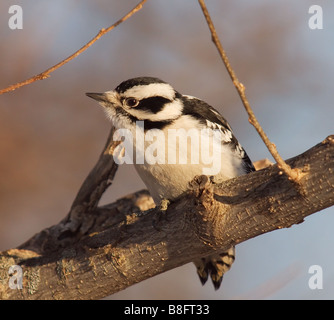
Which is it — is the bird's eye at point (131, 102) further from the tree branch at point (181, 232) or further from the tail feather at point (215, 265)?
the tail feather at point (215, 265)

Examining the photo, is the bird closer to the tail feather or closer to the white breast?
the white breast

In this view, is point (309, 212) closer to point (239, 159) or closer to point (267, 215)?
point (267, 215)

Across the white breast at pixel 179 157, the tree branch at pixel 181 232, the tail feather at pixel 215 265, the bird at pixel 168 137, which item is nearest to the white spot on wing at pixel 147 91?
the bird at pixel 168 137

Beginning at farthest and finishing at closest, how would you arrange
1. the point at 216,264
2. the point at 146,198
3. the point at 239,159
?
the point at 146,198 → the point at 216,264 → the point at 239,159

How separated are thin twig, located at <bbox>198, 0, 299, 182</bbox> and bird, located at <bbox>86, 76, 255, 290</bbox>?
99 cm

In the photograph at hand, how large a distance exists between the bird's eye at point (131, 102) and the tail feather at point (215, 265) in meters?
1.39

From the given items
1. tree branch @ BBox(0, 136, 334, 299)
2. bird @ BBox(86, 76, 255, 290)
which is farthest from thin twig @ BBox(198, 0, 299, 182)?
bird @ BBox(86, 76, 255, 290)

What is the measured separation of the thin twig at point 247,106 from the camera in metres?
2.32

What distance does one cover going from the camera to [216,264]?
4691 millimetres

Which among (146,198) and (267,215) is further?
(146,198)

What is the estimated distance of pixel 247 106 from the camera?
8.20 ft
